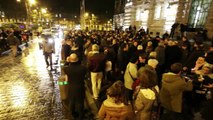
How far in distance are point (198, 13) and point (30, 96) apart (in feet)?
49.4

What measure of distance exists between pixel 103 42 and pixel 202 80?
6.68 m

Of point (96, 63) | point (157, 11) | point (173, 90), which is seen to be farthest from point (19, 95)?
point (157, 11)

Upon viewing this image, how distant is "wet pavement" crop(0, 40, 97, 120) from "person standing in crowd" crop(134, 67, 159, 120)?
101 inches

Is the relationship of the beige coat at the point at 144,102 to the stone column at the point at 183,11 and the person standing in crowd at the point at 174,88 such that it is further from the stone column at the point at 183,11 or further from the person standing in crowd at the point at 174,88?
the stone column at the point at 183,11

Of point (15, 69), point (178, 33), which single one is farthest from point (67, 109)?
point (178, 33)

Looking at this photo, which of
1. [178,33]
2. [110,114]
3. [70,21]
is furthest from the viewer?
[70,21]

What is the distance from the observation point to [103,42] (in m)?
10.7

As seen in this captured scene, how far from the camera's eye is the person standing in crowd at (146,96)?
3.31 meters

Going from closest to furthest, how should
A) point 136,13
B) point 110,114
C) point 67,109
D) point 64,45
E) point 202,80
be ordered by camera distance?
point 110,114
point 202,80
point 67,109
point 64,45
point 136,13

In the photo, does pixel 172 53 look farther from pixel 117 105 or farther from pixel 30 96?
pixel 30 96

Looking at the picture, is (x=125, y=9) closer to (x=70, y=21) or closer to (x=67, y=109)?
(x=67, y=109)

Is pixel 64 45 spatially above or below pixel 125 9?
below

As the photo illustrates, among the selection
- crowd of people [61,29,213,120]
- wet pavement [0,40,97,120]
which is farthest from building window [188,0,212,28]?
wet pavement [0,40,97,120]

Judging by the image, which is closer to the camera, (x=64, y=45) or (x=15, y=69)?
(x=64, y=45)
